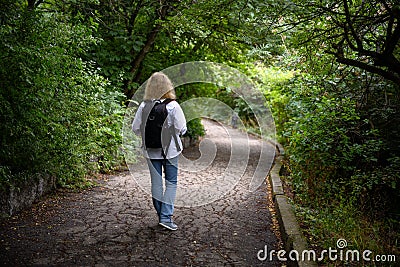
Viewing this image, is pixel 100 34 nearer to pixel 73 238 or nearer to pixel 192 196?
pixel 192 196

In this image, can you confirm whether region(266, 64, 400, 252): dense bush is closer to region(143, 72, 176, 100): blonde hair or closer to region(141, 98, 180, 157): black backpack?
region(141, 98, 180, 157): black backpack

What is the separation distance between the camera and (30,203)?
5824mm

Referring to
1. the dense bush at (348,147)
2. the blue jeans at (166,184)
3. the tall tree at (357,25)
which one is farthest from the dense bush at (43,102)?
the dense bush at (348,147)

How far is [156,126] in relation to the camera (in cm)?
498

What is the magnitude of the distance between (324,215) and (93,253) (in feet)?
10.1

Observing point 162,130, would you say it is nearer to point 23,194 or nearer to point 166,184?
point 166,184

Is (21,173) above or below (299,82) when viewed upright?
below

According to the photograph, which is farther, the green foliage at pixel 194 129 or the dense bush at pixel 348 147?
the green foliage at pixel 194 129

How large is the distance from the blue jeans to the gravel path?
0.87 ft

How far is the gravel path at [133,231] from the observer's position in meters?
4.23

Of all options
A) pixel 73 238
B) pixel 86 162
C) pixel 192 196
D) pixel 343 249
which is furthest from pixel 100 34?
pixel 343 249

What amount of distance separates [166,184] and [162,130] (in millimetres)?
774

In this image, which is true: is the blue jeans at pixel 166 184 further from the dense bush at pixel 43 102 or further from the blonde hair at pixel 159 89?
the dense bush at pixel 43 102

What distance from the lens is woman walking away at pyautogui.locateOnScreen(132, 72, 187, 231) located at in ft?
16.4
